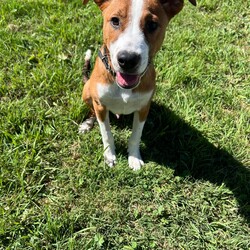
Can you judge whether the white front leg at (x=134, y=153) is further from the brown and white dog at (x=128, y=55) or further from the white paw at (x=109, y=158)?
the white paw at (x=109, y=158)

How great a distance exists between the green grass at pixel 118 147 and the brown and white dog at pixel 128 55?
21.5 inches

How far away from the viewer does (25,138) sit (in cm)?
402

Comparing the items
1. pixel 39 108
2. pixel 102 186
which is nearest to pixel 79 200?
pixel 102 186

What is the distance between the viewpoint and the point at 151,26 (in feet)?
9.61

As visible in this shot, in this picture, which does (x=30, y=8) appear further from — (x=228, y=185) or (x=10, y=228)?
(x=228, y=185)

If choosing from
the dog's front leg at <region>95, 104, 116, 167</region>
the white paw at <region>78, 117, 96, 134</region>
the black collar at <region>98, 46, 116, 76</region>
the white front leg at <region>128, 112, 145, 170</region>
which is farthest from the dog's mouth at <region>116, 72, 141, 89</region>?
the white paw at <region>78, 117, 96, 134</region>

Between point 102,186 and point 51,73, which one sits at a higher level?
point 51,73

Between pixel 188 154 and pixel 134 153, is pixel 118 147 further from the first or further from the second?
pixel 188 154

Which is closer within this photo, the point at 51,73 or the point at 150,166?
the point at 150,166

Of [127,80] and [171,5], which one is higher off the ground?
[171,5]

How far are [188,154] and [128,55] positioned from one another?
1820 mm

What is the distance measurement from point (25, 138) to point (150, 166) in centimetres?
141

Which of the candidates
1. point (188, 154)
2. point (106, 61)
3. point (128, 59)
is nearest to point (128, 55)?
point (128, 59)

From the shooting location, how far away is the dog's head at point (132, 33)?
2.78m
